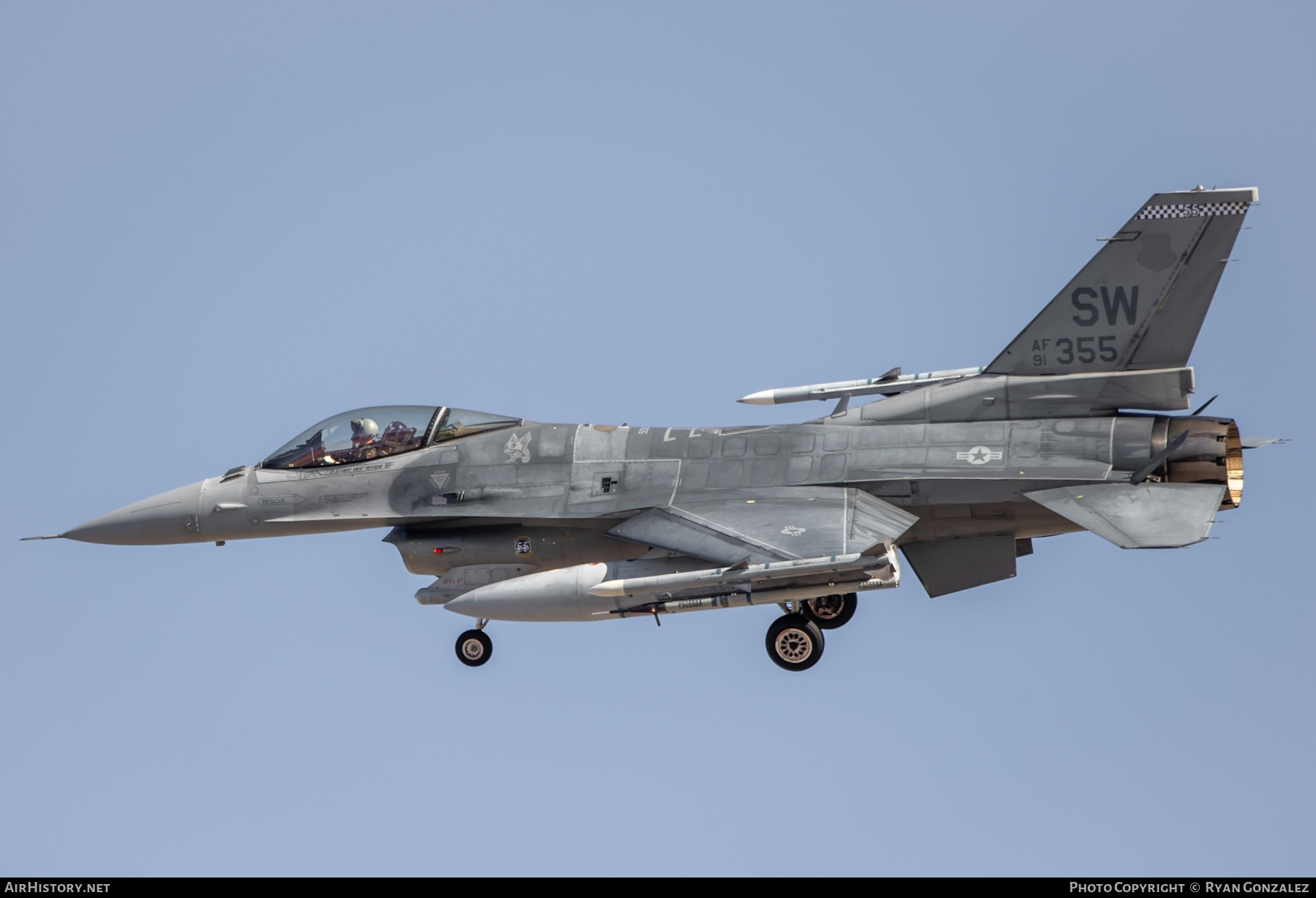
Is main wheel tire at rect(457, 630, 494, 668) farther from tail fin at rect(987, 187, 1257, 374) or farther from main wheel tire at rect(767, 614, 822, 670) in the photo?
tail fin at rect(987, 187, 1257, 374)

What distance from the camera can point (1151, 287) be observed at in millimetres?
23594

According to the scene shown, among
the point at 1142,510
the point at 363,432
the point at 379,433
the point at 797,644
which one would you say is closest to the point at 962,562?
the point at 797,644

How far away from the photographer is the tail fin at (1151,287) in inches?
923

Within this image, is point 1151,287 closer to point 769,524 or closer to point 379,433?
point 769,524

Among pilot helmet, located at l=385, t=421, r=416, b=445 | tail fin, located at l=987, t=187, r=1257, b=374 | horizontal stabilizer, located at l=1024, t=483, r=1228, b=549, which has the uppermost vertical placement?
tail fin, located at l=987, t=187, r=1257, b=374

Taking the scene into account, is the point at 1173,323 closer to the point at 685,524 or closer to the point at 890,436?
the point at 890,436

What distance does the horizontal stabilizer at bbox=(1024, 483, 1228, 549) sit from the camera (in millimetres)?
21750

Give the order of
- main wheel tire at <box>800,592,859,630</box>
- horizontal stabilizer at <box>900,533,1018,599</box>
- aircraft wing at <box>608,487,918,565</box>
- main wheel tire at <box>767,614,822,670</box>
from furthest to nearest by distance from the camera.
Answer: main wheel tire at <box>800,592,859,630</box> < horizontal stabilizer at <box>900,533,1018,599</box> < main wheel tire at <box>767,614,822,670</box> < aircraft wing at <box>608,487,918,565</box>

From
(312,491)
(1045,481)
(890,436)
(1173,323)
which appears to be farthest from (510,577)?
(1173,323)

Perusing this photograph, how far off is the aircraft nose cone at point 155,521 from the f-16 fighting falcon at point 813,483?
32 millimetres

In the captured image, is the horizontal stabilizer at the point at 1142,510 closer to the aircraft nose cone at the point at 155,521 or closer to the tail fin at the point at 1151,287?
the tail fin at the point at 1151,287

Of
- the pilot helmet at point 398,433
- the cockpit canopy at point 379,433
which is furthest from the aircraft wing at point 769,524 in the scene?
the pilot helmet at point 398,433

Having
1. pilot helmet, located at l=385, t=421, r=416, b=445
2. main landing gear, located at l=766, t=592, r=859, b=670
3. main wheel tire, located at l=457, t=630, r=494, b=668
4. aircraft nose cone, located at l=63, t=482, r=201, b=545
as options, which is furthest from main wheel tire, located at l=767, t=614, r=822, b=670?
aircraft nose cone, located at l=63, t=482, r=201, b=545

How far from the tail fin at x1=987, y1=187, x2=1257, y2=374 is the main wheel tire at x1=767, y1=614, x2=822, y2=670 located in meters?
4.37
